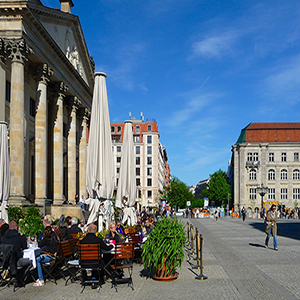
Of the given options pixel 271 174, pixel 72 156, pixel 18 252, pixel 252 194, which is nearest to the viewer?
pixel 18 252

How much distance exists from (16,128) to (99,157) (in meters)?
9.62

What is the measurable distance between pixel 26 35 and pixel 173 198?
7803 cm

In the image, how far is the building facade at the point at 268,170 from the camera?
93250 millimetres

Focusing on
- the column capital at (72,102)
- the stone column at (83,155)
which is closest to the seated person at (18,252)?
the column capital at (72,102)

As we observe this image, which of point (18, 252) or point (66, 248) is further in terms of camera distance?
point (66, 248)

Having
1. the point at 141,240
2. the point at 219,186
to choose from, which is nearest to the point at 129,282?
the point at 141,240

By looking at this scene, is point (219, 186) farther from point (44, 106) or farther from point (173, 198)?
point (44, 106)

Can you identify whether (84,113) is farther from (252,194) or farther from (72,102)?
(252,194)

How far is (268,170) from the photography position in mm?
94125

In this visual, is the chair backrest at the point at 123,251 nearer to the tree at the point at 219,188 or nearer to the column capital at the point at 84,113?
the column capital at the point at 84,113

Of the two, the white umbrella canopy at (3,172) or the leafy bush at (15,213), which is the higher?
the white umbrella canopy at (3,172)

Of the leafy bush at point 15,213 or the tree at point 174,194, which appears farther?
the tree at point 174,194

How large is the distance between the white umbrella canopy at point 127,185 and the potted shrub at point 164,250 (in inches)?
311

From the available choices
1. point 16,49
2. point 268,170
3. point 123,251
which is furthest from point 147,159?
point 123,251
